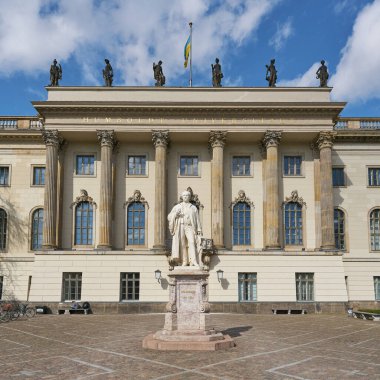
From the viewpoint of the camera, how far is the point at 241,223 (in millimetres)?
38469

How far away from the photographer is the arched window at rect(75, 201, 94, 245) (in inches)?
1502

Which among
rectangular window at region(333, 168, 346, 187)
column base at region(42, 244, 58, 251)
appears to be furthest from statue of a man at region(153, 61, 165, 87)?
rectangular window at region(333, 168, 346, 187)

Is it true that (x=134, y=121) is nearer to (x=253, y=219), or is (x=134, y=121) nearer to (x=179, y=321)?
(x=253, y=219)

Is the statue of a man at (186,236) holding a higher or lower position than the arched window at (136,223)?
lower

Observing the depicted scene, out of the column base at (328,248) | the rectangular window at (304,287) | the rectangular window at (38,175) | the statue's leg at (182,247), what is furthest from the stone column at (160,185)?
the statue's leg at (182,247)

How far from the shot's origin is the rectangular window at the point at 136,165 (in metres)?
39.1

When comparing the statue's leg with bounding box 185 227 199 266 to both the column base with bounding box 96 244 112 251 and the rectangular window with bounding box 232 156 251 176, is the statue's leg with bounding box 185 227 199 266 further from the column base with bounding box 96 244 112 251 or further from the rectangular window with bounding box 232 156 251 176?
the rectangular window with bounding box 232 156 251 176

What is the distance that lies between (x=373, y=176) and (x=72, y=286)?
2655 cm

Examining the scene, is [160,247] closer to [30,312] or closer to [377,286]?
[30,312]

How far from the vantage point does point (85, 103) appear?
121 ft

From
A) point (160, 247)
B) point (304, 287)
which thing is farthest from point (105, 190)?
point (304, 287)

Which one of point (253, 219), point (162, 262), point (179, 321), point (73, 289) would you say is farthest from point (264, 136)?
point (179, 321)

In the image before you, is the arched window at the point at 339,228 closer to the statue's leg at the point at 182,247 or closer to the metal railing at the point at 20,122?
the metal railing at the point at 20,122

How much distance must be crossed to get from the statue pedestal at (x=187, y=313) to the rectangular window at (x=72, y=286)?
19.5 metres
